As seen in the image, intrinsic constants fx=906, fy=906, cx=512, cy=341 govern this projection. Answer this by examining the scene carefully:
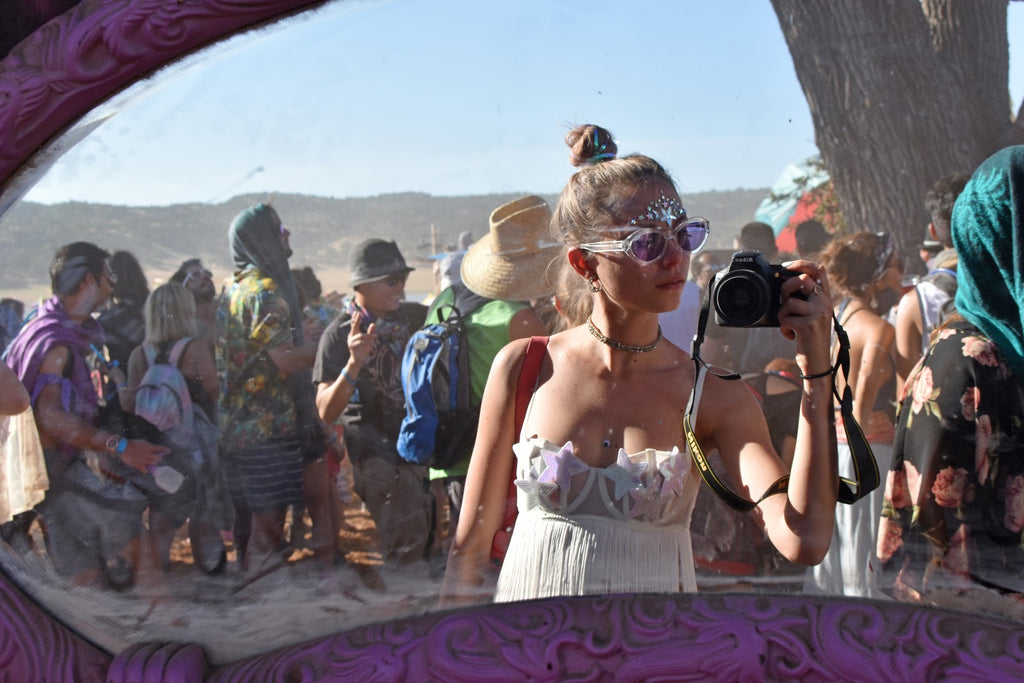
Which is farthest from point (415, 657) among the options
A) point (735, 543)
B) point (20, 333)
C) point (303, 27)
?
point (303, 27)

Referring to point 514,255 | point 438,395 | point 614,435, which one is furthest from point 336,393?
A: point 614,435

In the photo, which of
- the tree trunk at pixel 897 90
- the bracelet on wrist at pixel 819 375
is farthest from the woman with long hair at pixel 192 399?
the tree trunk at pixel 897 90

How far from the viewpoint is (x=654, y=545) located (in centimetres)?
149

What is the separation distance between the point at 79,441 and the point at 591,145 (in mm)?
1094

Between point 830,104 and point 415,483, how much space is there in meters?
0.99

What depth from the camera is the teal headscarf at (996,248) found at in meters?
1.44

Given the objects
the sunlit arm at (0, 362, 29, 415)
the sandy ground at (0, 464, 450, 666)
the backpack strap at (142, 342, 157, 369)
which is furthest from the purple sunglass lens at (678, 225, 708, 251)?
the sunlit arm at (0, 362, 29, 415)

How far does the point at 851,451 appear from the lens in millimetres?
1420

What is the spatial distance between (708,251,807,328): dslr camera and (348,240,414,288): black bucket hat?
1.94 feet

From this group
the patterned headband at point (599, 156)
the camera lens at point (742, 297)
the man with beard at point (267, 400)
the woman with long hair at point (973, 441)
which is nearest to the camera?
the camera lens at point (742, 297)

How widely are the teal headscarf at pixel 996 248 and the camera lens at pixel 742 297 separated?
409 millimetres

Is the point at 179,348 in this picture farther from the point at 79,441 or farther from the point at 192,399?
the point at 79,441

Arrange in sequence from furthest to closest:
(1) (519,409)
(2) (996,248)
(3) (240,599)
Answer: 1. (3) (240,599)
2. (1) (519,409)
3. (2) (996,248)

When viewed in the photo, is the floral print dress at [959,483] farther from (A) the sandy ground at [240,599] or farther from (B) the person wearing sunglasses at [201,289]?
(B) the person wearing sunglasses at [201,289]
